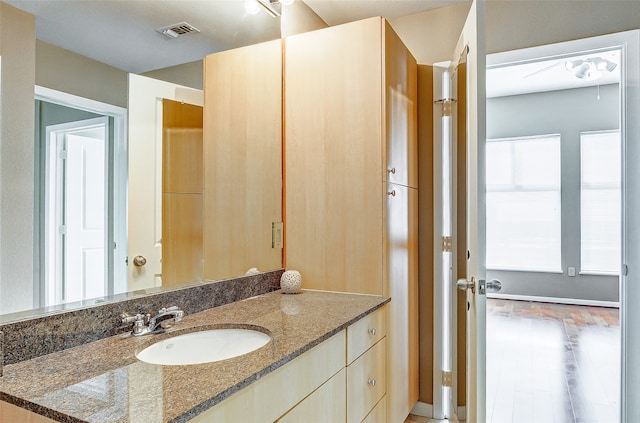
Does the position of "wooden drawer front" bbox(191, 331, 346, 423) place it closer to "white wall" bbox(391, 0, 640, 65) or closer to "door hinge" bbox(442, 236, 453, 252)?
"door hinge" bbox(442, 236, 453, 252)

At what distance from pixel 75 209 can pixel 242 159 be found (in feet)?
3.17

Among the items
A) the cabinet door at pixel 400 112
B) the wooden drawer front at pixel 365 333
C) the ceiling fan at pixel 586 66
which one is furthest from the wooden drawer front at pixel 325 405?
the ceiling fan at pixel 586 66

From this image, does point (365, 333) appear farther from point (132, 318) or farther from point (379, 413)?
point (132, 318)

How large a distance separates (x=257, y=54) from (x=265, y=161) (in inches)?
21.5

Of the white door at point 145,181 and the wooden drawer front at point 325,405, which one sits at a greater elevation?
the white door at point 145,181

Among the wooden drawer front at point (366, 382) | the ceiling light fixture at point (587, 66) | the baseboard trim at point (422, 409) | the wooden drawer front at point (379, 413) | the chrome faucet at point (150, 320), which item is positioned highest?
the ceiling light fixture at point (587, 66)

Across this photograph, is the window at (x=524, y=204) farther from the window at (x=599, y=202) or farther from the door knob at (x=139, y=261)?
the door knob at (x=139, y=261)

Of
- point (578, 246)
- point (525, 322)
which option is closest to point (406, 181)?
point (525, 322)

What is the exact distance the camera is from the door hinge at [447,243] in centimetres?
242

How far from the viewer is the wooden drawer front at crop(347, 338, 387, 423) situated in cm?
157

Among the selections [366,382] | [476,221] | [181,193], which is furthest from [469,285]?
[181,193]

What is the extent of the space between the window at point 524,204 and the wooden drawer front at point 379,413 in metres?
4.87

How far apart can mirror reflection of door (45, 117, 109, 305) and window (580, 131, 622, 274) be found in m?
6.18

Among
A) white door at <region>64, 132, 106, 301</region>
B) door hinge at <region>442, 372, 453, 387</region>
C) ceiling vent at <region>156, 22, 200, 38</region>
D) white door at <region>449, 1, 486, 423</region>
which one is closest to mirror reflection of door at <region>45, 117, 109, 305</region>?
white door at <region>64, 132, 106, 301</region>
